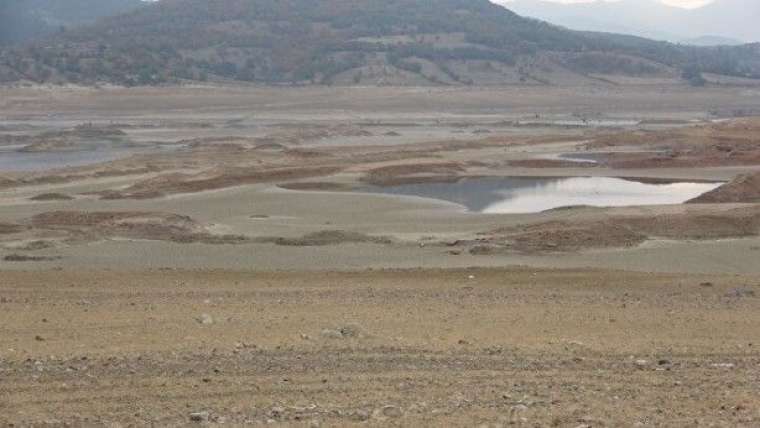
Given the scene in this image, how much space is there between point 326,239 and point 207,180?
1608 cm

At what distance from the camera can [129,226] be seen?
3020 cm

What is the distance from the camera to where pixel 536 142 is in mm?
67688

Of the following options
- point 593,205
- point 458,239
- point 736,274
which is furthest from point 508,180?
point 736,274

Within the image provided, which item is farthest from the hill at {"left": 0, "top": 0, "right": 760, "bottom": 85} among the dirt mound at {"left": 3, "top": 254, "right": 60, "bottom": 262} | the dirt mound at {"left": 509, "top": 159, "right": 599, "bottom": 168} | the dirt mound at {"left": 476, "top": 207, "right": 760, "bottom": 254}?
the dirt mound at {"left": 476, "top": 207, "right": 760, "bottom": 254}

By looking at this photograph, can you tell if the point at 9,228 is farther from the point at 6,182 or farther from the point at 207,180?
Result: the point at 207,180

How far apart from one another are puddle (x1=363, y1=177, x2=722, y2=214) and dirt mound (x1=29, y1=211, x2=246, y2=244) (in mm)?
10869

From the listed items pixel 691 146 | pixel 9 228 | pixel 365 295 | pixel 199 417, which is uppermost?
pixel 199 417

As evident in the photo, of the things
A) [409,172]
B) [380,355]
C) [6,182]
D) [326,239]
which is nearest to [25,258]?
[326,239]

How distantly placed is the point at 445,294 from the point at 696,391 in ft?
26.6

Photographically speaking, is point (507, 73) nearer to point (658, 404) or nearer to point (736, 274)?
point (736, 274)

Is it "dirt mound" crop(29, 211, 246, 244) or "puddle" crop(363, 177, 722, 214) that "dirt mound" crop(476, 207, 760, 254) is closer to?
"puddle" crop(363, 177, 722, 214)

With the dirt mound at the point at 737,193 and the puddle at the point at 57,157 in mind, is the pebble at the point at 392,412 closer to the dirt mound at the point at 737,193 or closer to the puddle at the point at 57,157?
the dirt mound at the point at 737,193

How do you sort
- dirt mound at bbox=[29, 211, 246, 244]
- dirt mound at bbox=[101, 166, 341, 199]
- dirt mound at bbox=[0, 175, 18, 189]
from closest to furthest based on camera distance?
dirt mound at bbox=[29, 211, 246, 244]
dirt mound at bbox=[101, 166, 341, 199]
dirt mound at bbox=[0, 175, 18, 189]

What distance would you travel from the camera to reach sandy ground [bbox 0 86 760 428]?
947cm
